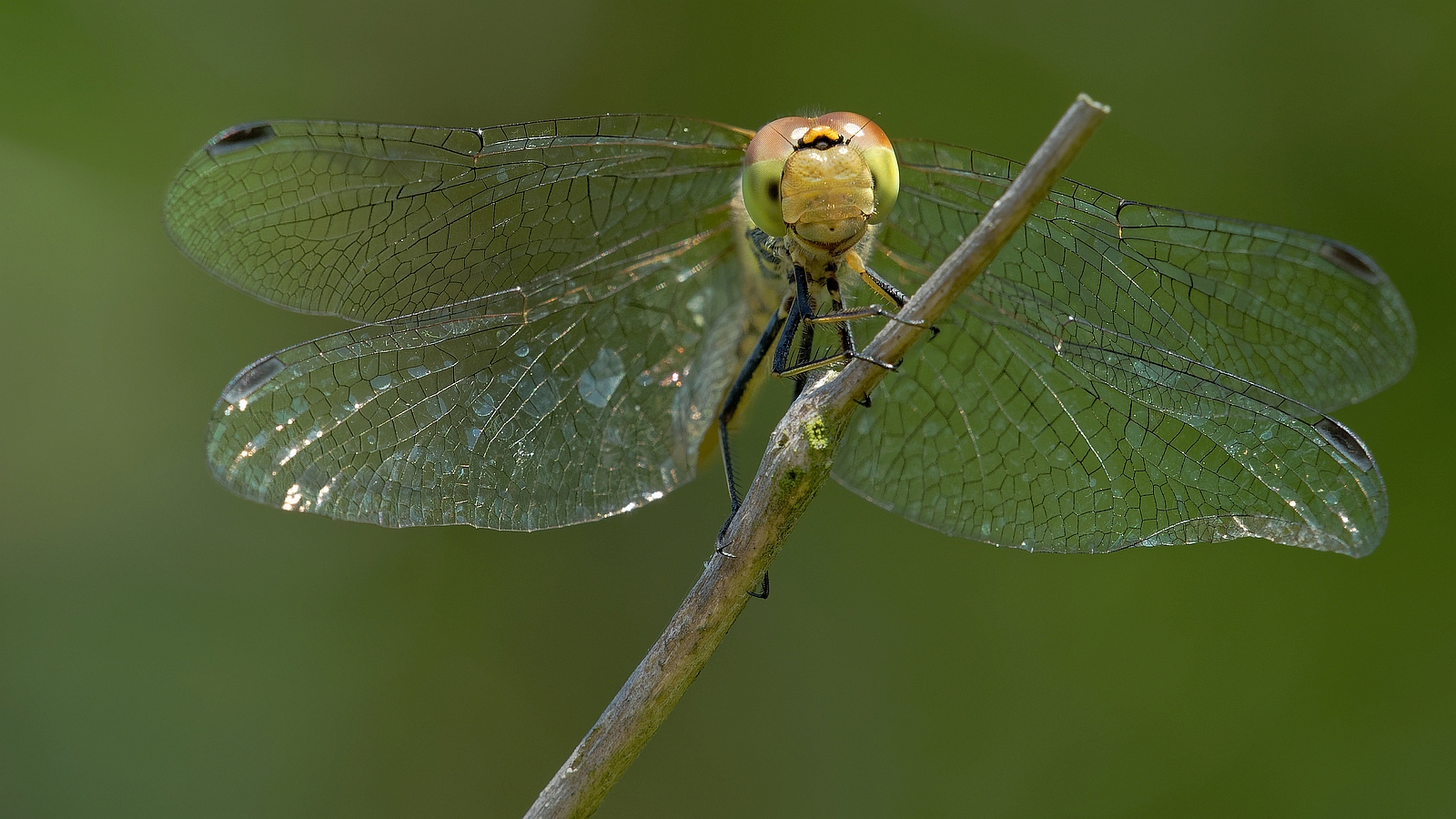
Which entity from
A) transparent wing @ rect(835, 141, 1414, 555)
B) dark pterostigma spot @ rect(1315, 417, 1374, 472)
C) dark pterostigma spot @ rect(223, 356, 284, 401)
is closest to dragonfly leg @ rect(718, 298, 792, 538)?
transparent wing @ rect(835, 141, 1414, 555)

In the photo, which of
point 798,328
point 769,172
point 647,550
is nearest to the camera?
point 769,172

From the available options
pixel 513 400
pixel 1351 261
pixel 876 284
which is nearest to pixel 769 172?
pixel 876 284

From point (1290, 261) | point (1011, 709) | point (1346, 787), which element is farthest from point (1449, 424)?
point (1011, 709)

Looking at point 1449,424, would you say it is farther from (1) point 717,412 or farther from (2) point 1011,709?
(1) point 717,412

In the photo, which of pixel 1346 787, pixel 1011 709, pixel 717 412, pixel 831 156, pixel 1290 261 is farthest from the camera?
pixel 1011 709

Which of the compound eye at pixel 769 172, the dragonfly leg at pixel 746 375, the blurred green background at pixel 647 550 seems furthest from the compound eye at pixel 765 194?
the blurred green background at pixel 647 550

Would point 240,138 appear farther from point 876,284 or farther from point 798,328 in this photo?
point 876,284

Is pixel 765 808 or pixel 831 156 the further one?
pixel 765 808
